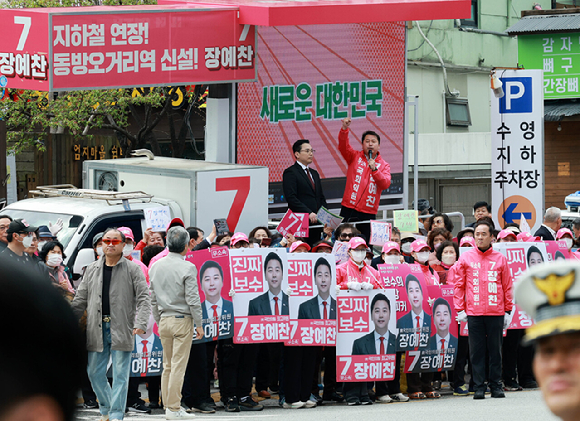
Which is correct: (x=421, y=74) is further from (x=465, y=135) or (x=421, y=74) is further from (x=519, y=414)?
(x=519, y=414)

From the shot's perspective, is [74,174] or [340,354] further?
[74,174]

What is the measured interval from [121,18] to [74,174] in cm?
1570

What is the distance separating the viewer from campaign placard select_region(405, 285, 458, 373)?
1073 cm

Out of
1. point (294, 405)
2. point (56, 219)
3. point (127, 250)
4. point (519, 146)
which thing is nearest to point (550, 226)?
point (519, 146)

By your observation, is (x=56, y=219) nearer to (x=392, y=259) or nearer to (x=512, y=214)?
(x=392, y=259)

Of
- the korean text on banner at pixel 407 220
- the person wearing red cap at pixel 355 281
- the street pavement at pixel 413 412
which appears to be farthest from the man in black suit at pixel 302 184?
the street pavement at pixel 413 412

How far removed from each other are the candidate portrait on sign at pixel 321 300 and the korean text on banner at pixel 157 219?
206cm

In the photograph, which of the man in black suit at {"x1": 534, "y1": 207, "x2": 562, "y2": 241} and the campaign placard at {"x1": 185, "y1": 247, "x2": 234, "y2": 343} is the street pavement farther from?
the man in black suit at {"x1": 534, "y1": 207, "x2": 562, "y2": 241}

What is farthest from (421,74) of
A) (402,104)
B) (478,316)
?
(478,316)

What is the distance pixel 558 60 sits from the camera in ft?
82.1

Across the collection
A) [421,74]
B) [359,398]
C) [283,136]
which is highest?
[421,74]

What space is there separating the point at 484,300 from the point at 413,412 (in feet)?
5.10

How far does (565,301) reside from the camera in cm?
146

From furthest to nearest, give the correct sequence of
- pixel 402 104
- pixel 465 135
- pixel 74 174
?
pixel 465 135
pixel 74 174
pixel 402 104
